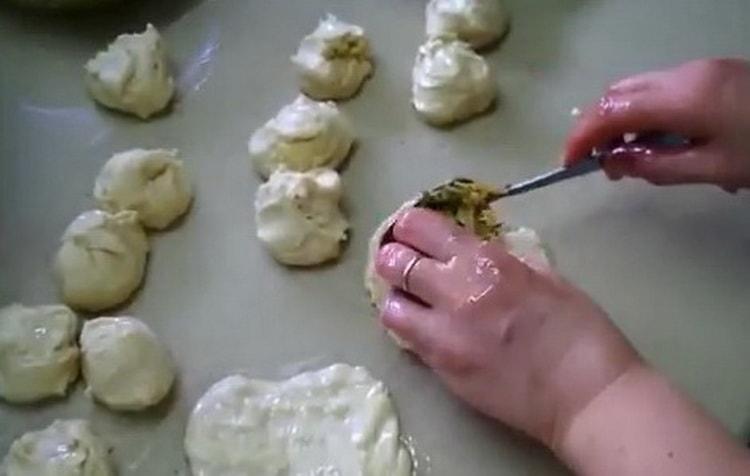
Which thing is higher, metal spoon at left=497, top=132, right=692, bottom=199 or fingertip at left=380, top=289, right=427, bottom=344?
metal spoon at left=497, top=132, right=692, bottom=199

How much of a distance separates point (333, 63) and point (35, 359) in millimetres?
349

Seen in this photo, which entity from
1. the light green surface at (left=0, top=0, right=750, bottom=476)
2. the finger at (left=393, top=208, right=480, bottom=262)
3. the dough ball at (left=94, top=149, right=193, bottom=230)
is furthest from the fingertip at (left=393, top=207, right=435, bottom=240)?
the dough ball at (left=94, top=149, right=193, bottom=230)

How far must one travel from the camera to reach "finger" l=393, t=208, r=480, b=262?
33.4 inches

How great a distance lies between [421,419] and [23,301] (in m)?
0.33

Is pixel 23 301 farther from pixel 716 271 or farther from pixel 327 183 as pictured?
pixel 716 271

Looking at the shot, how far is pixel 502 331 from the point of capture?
0.81 meters

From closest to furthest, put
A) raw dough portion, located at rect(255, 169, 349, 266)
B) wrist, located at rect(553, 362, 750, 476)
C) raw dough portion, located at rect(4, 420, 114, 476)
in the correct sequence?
wrist, located at rect(553, 362, 750, 476) → raw dough portion, located at rect(4, 420, 114, 476) → raw dough portion, located at rect(255, 169, 349, 266)

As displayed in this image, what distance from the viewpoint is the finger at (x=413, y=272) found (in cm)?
84

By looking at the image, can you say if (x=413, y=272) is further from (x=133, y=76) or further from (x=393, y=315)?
(x=133, y=76)

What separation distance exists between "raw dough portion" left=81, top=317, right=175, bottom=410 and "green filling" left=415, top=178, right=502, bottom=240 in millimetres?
221

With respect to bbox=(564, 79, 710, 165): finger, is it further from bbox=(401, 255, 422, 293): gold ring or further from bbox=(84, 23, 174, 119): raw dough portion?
bbox=(84, 23, 174, 119): raw dough portion

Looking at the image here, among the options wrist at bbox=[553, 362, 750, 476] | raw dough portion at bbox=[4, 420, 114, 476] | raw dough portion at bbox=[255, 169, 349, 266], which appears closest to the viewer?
wrist at bbox=[553, 362, 750, 476]

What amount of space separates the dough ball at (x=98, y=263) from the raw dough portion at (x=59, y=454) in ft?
0.36

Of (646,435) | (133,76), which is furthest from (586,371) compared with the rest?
(133,76)
